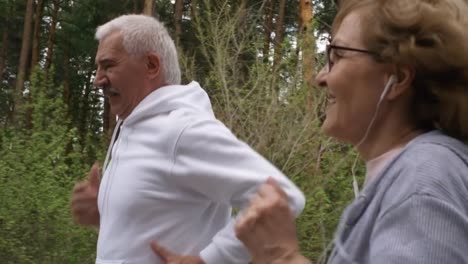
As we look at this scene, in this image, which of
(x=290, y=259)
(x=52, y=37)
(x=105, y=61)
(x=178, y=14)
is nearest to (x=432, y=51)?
(x=290, y=259)

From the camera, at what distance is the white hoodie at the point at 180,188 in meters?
2.50

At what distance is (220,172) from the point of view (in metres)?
2.49

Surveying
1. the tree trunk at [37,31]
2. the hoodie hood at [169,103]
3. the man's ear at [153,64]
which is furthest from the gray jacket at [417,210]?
the tree trunk at [37,31]

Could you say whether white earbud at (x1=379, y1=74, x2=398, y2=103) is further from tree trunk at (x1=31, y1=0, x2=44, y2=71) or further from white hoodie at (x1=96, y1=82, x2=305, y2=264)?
tree trunk at (x1=31, y1=0, x2=44, y2=71)

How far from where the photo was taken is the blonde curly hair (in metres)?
1.53

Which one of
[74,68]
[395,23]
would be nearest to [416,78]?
[395,23]

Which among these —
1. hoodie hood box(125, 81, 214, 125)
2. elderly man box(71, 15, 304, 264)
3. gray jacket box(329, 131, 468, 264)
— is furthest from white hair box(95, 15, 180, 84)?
gray jacket box(329, 131, 468, 264)

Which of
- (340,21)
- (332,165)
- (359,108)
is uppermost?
(340,21)

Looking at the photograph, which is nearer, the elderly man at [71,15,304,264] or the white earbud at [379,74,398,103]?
the white earbud at [379,74,398,103]

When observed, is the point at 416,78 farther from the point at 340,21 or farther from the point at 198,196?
the point at 198,196

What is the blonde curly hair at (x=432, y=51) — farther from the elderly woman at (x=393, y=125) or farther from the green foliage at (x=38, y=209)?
the green foliage at (x=38, y=209)

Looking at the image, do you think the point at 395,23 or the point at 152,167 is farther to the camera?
the point at 152,167

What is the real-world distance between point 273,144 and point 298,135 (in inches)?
11.8

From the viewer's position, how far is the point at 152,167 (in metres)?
2.58
